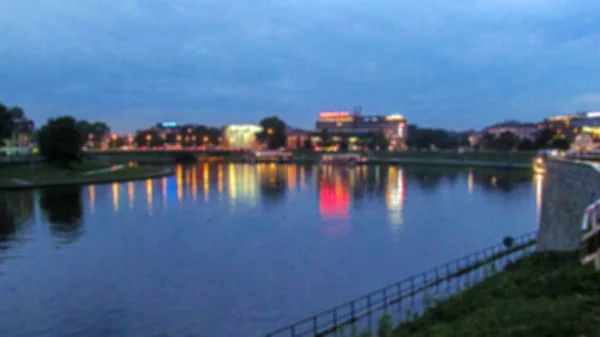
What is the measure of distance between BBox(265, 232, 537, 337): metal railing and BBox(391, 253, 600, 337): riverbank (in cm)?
178

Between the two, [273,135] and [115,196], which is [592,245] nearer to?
[115,196]

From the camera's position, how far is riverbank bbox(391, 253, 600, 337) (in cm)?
878

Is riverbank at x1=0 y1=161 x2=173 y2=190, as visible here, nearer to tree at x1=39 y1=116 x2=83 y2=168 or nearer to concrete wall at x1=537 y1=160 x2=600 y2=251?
tree at x1=39 y1=116 x2=83 y2=168

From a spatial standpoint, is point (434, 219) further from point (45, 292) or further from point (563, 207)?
point (45, 292)

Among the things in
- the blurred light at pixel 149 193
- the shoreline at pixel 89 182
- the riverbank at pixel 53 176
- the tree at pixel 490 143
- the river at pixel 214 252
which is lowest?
the river at pixel 214 252

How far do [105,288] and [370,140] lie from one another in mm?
181640

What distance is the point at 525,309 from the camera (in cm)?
1027

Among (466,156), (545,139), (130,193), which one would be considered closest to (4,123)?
(130,193)

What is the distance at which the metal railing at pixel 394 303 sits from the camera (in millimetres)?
16750

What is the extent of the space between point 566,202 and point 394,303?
7.86 meters

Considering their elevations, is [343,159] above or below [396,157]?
below

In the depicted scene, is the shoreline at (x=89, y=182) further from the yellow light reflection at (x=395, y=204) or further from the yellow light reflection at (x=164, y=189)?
the yellow light reflection at (x=395, y=204)

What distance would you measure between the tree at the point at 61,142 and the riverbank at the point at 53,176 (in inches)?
71.0

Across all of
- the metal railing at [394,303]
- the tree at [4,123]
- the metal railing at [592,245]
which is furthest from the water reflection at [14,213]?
the metal railing at [592,245]
